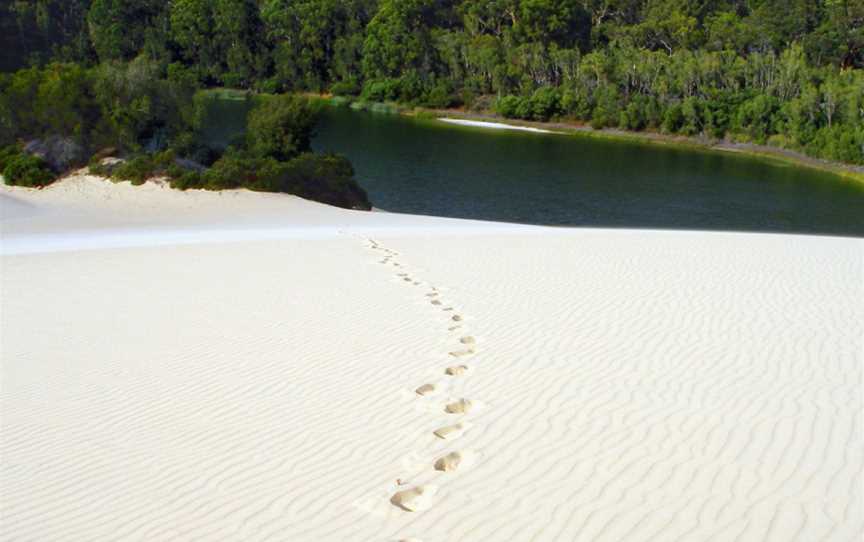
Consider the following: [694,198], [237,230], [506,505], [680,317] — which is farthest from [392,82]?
[506,505]

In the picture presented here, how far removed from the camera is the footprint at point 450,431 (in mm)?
7414

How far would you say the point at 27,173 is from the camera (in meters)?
33.2

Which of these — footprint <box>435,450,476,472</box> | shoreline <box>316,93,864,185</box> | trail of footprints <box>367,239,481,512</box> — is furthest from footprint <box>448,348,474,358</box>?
shoreline <box>316,93,864,185</box>

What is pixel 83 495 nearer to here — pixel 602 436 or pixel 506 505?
pixel 506 505

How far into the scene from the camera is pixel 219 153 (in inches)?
1453

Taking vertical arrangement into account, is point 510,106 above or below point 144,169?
below

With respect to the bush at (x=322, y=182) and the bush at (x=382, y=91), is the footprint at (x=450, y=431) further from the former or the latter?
the bush at (x=382, y=91)

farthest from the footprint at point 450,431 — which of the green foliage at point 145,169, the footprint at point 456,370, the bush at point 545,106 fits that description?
the bush at point 545,106

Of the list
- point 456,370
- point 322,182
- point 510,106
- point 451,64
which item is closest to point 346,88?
point 451,64

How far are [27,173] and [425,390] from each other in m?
29.3

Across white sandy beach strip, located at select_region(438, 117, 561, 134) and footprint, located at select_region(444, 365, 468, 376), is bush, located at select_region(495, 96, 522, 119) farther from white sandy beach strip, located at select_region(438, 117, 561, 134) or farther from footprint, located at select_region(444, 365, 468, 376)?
footprint, located at select_region(444, 365, 468, 376)

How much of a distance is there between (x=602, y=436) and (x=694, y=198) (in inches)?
1470

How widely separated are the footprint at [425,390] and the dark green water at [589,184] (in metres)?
27.2

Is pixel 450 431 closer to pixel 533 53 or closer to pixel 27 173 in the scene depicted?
pixel 27 173
